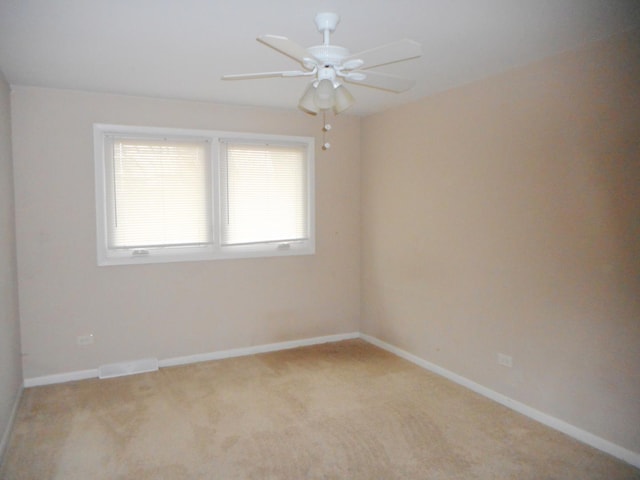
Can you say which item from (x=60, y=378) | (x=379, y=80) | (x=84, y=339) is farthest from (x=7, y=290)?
(x=379, y=80)

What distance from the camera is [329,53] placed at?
1.99 meters

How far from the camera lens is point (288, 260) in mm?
4828

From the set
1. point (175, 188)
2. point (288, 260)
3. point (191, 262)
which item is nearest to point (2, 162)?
point (175, 188)

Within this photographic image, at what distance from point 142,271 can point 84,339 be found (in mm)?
773

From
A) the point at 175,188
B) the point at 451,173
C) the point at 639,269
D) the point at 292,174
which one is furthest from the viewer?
the point at 292,174

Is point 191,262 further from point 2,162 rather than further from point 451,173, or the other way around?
point 451,173

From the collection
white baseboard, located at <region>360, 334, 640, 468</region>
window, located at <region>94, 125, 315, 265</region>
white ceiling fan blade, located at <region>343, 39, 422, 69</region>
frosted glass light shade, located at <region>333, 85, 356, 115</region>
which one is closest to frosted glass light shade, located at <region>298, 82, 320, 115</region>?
frosted glass light shade, located at <region>333, 85, 356, 115</region>

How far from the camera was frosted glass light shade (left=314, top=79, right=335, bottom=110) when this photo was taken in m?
2.07

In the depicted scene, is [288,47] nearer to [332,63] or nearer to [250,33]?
[332,63]

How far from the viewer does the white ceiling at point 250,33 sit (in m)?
2.24

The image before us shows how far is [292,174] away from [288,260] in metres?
0.94

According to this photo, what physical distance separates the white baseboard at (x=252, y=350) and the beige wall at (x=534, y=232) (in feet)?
2.95

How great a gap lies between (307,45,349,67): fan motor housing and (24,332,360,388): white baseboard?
3.34 meters

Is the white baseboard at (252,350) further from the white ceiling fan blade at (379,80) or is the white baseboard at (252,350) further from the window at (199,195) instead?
the white ceiling fan blade at (379,80)
